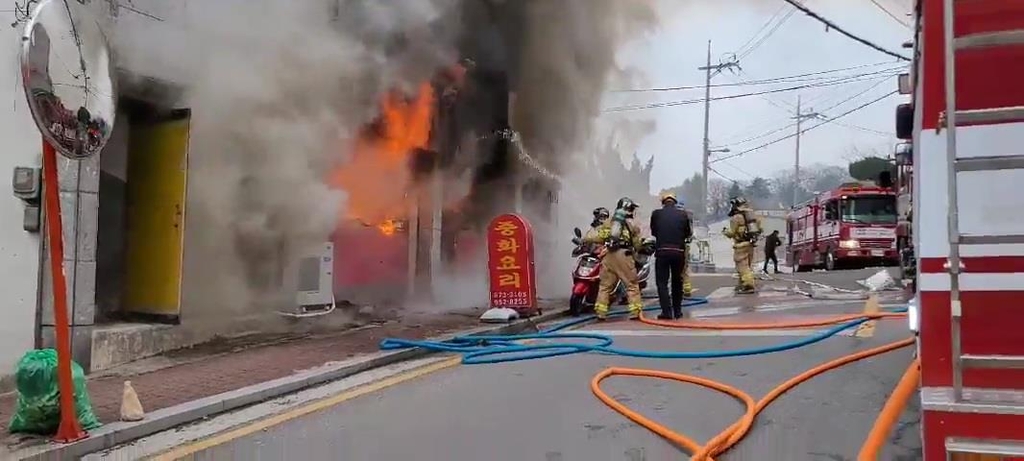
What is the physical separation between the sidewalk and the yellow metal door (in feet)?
2.28

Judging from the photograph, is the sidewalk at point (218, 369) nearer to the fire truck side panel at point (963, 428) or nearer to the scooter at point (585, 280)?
the scooter at point (585, 280)

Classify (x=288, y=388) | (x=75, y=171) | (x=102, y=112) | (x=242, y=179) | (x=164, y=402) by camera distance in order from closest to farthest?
(x=102, y=112) < (x=164, y=402) < (x=288, y=388) < (x=75, y=171) < (x=242, y=179)

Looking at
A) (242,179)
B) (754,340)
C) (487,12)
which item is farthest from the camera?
(487,12)

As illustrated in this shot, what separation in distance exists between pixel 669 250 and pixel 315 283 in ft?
13.6

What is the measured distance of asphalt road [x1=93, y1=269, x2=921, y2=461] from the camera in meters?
4.27

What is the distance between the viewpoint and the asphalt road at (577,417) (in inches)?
168

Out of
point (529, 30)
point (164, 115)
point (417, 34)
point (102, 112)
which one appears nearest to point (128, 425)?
point (102, 112)

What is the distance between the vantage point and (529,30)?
14438 millimetres

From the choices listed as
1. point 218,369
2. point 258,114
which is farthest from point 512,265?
point 218,369

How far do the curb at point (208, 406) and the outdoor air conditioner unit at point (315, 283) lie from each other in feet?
8.78

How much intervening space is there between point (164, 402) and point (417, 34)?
7085 millimetres

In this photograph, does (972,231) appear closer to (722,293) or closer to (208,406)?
(208,406)

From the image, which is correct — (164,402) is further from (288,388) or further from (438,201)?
(438,201)

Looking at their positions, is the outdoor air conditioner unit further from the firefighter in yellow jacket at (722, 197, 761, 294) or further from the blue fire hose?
the firefighter in yellow jacket at (722, 197, 761, 294)
